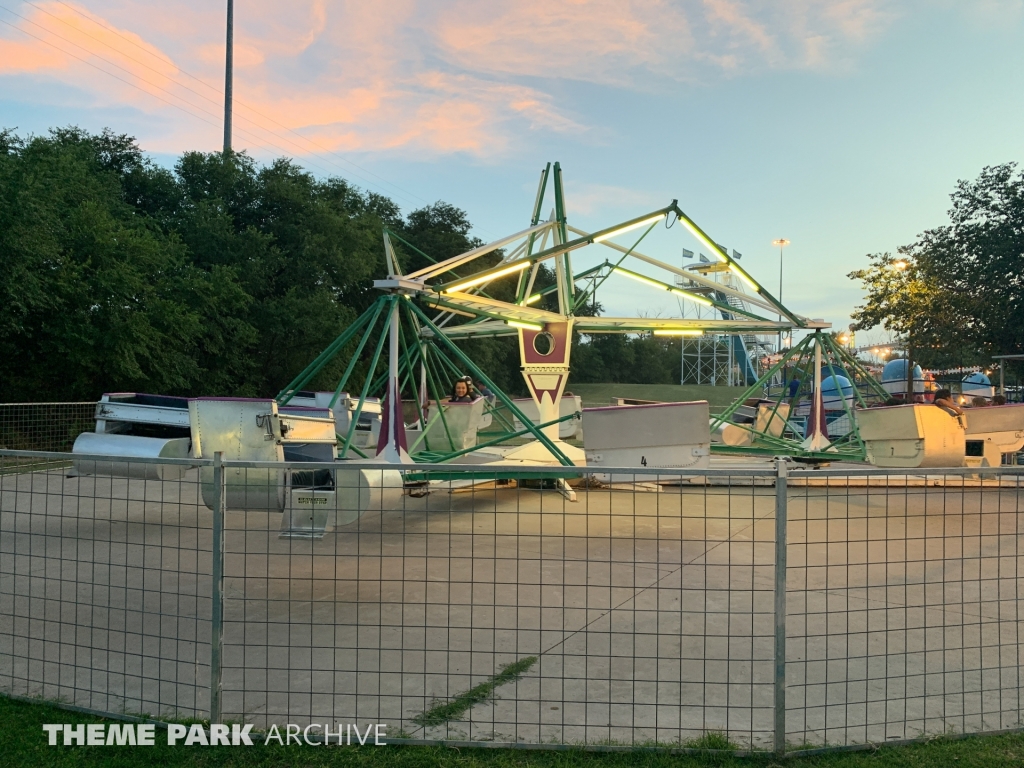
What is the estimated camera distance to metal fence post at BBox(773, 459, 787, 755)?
11.4ft

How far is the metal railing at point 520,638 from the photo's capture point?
3830 millimetres

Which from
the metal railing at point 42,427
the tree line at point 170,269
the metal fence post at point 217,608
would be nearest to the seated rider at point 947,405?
the metal fence post at point 217,608

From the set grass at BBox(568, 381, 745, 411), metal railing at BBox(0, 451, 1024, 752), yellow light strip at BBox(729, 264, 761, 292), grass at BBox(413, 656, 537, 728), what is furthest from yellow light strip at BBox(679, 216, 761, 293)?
grass at BBox(568, 381, 745, 411)

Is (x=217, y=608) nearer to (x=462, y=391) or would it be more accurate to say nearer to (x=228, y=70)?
(x=462, y=391)

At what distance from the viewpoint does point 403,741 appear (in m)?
3.64

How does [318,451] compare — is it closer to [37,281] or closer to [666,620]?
[666,620]

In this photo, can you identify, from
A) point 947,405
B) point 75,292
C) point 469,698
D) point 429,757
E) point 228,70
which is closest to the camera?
point 429,757

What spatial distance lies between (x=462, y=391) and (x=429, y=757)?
12073mm

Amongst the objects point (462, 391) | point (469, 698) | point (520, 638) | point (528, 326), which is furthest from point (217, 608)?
point (462, 391)

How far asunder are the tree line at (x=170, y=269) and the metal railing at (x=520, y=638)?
11.5 meters

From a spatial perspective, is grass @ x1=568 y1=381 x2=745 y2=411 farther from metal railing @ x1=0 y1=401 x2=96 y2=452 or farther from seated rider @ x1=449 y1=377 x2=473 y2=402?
metal railing @ x1=0 y1=401 x2=96 y2=452

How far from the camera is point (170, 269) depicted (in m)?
22.9

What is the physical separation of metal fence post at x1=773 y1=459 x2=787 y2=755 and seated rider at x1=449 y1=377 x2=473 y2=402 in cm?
1191

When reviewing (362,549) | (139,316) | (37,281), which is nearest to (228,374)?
(139,316)
